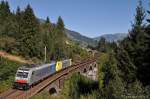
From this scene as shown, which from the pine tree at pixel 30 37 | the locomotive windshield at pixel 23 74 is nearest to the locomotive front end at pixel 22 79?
the locomotive windshield at pixel 23 74

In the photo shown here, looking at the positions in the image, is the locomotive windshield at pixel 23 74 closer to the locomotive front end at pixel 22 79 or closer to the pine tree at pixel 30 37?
the locomotive front end at pixel 22 79

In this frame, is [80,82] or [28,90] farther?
[80,82]

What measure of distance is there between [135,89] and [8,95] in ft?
85.8

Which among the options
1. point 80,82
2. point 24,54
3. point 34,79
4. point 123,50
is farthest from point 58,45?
point 123,50

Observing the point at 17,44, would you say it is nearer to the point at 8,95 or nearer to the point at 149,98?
the point at 8,95

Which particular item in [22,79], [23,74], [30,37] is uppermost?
[30,37]

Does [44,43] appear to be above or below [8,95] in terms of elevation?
above

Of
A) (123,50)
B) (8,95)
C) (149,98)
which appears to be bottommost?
(8,95)

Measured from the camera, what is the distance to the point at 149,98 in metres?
14.2

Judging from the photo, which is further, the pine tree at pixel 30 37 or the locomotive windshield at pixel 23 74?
the pine tree at pixel 30 37

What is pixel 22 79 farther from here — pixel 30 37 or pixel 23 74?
pixel 30 37

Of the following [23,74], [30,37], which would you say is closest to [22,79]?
[23,74]

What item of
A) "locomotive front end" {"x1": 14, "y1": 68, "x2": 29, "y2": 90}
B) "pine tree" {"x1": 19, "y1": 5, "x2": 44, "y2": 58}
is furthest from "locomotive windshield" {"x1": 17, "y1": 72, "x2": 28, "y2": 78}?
"pine tree" {"x1": 19, "y1": 5, "x2": 44, "y2": 58}

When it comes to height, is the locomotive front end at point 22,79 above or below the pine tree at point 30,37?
below
